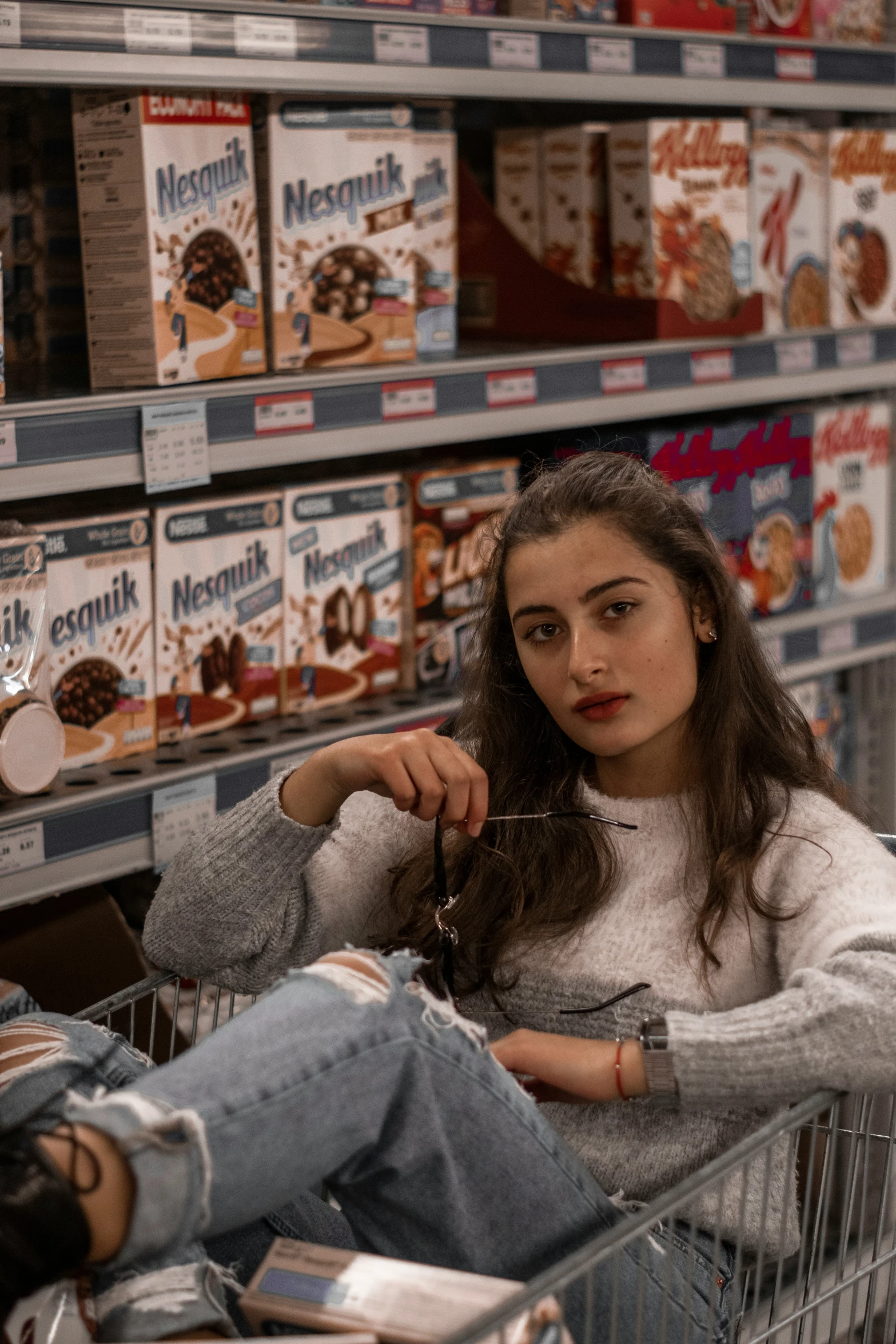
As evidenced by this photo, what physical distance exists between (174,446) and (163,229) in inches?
11.1

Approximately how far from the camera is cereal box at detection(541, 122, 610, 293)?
99.9 inches

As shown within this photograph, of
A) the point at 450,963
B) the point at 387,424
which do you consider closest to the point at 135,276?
the point at 387,424

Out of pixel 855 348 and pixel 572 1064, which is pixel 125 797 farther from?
pixel 855 348

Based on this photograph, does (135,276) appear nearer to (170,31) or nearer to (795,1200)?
(170,31)

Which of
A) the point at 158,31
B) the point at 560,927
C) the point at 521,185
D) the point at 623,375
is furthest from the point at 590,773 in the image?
the point at 521,185

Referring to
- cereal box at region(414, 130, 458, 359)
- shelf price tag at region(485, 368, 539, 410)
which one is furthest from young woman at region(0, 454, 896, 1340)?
cereal box at region(414, 130, 458, 359)

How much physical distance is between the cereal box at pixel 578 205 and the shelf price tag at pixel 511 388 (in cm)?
30

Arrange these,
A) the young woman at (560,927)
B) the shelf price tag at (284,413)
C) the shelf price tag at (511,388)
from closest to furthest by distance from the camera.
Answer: the young woman at (560,927) < the shelf price tag at (284,413) < the shelf price tag at (511,388)

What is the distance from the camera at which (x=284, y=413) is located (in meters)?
2.07

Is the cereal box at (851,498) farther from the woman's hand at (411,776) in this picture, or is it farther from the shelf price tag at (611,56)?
the woman's hand at (411,776)

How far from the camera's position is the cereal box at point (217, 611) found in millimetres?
2074

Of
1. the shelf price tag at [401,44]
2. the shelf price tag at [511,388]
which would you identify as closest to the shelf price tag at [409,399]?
the shelf price tag at [511,388]

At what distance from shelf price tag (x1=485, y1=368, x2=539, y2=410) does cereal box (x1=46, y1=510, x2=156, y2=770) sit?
0.60m

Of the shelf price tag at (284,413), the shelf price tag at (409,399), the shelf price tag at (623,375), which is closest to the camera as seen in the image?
the shelf price tag at (284,413)
